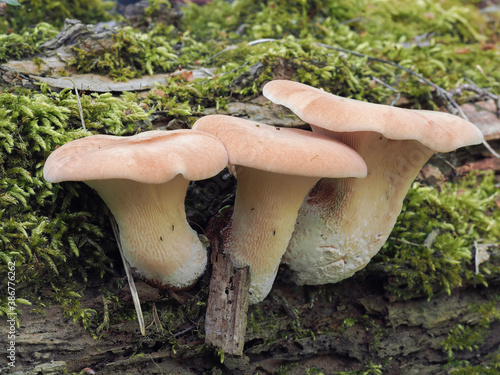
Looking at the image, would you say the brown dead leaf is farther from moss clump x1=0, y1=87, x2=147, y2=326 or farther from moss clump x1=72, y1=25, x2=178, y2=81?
moss clump x1=0, y1=87, x2=147, y2=326

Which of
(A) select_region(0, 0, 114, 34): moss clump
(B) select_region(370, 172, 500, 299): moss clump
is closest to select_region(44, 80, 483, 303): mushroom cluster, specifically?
(B) select_region(370, 172, 500, 299): moss clump

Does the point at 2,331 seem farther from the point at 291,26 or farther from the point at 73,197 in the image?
the point at 291,26

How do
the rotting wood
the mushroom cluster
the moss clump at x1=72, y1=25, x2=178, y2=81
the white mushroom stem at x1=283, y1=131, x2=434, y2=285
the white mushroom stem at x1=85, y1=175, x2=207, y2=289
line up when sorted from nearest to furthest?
the mushroom cluster, the white mushroom stem at x1=85, y1=175, x2=207, y2=289, the rotting wood, the white mushroom stem at x1=283, y1=131, x2=434, y2=285, the moss clump at x1=72, y1=25, x2=178, y2=81

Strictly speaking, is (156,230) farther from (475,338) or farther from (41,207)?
(475,338)

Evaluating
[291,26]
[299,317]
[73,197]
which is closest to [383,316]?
[299,317]

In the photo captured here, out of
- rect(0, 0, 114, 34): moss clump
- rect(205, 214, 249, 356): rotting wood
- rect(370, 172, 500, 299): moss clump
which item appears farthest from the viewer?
rect(0, 0, 114, 34): moss clump

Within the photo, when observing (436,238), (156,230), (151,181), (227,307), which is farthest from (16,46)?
(436,238)

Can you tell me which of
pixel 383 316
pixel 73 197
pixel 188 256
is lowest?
pixel 383 316
